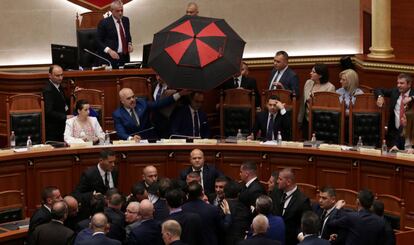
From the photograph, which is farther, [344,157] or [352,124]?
A: [352,124]

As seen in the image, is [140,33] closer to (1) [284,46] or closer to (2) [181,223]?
(1) [284,46]

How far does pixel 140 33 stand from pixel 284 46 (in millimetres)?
2199

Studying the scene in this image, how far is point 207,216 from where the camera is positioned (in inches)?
402

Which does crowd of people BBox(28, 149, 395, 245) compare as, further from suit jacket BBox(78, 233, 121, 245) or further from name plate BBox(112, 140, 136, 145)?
name plate BBox(112, 140, 136, 145)

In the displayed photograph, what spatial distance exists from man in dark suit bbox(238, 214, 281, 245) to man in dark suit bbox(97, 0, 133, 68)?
5.70 metres

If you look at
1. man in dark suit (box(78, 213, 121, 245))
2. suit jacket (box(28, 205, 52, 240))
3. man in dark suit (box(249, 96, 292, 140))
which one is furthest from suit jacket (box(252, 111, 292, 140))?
man in dark suit (box(78, 213, 121, 245))

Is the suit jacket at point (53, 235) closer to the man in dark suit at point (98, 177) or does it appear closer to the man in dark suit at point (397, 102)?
the man in dark suit at point (98, 177)

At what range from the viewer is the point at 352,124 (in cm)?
1309

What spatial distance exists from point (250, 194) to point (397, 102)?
127 inches

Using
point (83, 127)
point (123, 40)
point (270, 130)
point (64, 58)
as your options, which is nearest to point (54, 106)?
point (83, 127)

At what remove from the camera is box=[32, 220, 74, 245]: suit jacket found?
→ 9789 mm

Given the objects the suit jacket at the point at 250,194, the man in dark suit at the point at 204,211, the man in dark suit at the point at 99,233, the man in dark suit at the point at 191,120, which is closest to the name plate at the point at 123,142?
the man in dark suit at the point at 191,120

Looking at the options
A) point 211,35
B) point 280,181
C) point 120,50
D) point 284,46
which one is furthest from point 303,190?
point 284,46

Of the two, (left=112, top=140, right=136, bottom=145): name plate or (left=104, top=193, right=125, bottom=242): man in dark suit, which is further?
(left=112, top=140, right=136, bottom=145): name plate
